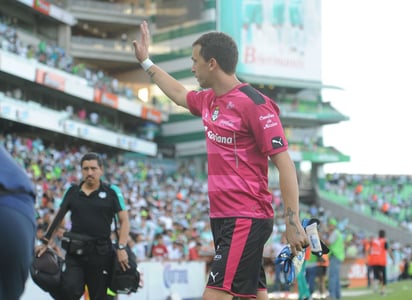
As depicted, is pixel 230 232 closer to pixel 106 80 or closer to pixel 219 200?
pixel 219 200

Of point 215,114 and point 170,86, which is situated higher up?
point 170,86

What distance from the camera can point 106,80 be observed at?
51.4 meters

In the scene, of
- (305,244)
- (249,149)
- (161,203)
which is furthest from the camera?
(161,203)

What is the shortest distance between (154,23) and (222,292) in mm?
56666

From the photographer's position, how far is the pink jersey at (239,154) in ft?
17.5

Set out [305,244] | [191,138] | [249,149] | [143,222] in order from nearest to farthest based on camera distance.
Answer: [305,244], [249,149], [143,222], [191,138]

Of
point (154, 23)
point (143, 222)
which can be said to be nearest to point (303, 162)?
point (154, 23)

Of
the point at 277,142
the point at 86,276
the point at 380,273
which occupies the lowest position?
the point at 380,273

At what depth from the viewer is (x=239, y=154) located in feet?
17.7

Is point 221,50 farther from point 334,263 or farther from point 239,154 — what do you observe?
point 334,263

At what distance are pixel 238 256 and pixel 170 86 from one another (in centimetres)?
152

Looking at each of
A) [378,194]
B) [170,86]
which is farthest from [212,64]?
[378,194]

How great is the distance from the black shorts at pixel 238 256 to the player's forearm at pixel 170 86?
1051 millimetres

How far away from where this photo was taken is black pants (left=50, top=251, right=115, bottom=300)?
858 cm
